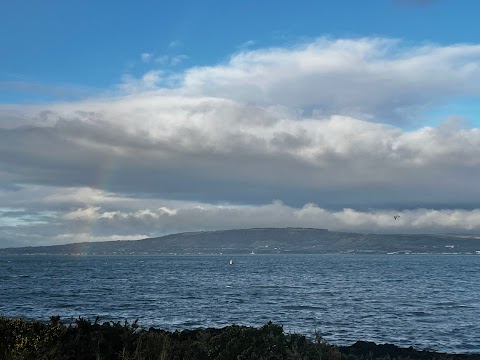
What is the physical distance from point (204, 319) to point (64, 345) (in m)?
36.4

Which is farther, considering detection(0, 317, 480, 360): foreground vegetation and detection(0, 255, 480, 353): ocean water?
detection(0, 255, 480, 353): ocean water

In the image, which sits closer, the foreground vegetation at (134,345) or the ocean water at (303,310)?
the foreground vegetation at (134,345)

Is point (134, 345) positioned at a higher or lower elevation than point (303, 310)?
higher

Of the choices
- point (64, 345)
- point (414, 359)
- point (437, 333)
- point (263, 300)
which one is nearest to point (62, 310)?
point (263, 300)

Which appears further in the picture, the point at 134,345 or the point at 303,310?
the point at 303,310

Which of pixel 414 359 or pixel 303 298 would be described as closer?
pixel 414 359

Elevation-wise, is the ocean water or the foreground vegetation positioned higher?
the foreground vegetation

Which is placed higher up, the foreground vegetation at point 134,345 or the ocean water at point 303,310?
the foreground vegetation at point 134,345

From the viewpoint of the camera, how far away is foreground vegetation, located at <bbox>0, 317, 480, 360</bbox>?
12492 mm

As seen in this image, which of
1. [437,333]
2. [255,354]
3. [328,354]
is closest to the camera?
[255,354]

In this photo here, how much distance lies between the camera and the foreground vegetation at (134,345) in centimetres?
1249

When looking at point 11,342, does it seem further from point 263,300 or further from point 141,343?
point 263,300

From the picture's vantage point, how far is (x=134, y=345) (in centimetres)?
1398

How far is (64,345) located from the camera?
1351 cm
